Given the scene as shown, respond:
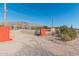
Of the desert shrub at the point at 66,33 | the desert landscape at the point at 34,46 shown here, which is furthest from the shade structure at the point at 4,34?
the desert shrub at the point at 66,33

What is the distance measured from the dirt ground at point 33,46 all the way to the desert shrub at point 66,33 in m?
0.08

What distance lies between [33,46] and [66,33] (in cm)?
67

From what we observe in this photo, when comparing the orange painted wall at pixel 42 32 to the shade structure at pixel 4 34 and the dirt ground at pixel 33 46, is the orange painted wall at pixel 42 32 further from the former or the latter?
the shade structure at pixel 4 34

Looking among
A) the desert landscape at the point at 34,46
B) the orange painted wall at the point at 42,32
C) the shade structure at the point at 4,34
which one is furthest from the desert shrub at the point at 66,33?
the shade structure at the point at 4,34

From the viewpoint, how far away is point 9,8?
17.4 feet

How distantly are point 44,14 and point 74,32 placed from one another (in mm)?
659

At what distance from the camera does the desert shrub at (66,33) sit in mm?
5350

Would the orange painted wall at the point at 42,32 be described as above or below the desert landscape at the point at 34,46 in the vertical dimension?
above

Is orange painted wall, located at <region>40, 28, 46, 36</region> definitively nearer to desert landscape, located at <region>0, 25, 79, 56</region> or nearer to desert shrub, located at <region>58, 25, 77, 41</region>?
desert landscape, located at <region>0, 25, 79, 56</region>

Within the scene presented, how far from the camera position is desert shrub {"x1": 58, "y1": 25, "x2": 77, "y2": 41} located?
5350mm

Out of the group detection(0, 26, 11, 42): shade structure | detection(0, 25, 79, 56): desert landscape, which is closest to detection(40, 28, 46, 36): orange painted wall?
detection(0, 25, 79, 56): desert landscape

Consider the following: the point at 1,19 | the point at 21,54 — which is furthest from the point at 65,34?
the point at 1,19

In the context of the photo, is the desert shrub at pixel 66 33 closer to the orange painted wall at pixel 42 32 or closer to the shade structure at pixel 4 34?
the orange painted wall at pixel 42 32

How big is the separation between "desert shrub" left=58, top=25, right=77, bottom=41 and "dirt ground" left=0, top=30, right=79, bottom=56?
8cm
